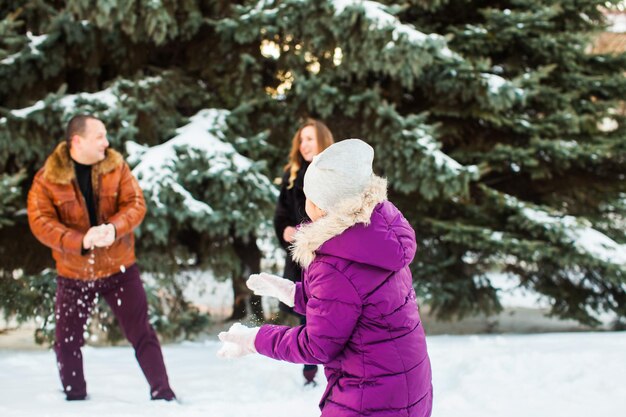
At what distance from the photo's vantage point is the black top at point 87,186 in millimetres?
4258

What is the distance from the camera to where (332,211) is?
227cm

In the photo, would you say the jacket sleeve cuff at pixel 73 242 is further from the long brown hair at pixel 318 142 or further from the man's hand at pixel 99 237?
the long brown hair at pixel 318 142

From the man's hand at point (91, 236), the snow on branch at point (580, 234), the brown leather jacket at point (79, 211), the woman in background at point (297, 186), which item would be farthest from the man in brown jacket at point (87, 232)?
the snow on branch at point (580, 234)

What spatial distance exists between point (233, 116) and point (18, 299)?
2655 mm

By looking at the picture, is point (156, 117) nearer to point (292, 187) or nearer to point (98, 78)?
point (98, 78)

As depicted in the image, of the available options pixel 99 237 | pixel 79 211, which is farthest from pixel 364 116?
→ pixel 99 237

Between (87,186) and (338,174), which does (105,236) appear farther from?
(338,174)

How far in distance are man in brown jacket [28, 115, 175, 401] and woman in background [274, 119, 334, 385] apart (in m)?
0.95

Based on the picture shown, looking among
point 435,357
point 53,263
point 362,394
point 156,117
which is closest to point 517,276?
point 435,357

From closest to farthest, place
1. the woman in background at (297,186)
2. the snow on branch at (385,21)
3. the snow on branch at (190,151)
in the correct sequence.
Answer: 1. the woman in background at (297,186)
2. the snow on branch at (190,151)
3. the snow on branch at (385,21)

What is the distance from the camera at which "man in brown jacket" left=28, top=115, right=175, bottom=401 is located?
13.7 feet

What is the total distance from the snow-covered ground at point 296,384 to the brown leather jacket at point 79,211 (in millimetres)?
914

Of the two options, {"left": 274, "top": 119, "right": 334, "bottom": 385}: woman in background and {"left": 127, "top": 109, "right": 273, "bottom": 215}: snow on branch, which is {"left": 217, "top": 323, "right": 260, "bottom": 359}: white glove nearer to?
{"left": 274, "top": 119, "right": 334, "bottom": 385}: woman in background

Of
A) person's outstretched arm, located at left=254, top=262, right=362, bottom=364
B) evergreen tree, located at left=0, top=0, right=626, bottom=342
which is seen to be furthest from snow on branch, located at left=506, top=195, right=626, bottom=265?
person's outstretched arm, located at left=254, top=262, right=362, bottom=364
